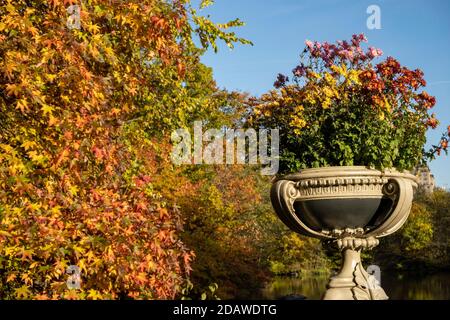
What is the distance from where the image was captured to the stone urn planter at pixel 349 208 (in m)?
5.52

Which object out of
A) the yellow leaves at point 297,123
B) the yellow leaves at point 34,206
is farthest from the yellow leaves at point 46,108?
the yellow leaves at point 297,123

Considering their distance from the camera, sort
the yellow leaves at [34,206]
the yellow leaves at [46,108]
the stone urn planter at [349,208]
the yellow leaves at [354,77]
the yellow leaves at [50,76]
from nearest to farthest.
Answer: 1. the yellow leaves at [34,206]
2. the yellow leaves at [46,108]
3. the yellow leaves at [50,76]
4. the stone urn planter at [349,208]
5. the yellow leaves at [354,77]

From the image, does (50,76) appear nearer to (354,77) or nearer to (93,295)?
(93,295)

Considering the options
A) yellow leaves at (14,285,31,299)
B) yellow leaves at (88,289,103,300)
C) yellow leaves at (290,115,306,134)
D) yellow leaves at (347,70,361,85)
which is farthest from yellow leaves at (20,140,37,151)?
yellow leaves at (347,70,361,85)

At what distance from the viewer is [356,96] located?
6207 mm

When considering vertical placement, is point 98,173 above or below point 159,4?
below

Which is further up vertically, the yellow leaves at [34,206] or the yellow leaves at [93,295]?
the yellow leaves at [34,206]

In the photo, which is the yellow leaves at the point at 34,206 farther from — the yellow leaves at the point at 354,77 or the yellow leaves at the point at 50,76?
the yellow leaves at the point at 354,77

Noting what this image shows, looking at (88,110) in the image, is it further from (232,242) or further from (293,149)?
(232,242)

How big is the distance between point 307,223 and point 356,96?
1551mm

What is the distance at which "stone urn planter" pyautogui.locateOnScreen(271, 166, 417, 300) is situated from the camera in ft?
18.1

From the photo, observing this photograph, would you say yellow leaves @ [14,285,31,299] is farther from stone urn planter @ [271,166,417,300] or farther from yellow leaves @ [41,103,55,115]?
stone urn planter @ [271,166,417,300]

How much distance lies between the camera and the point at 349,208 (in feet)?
18.1
